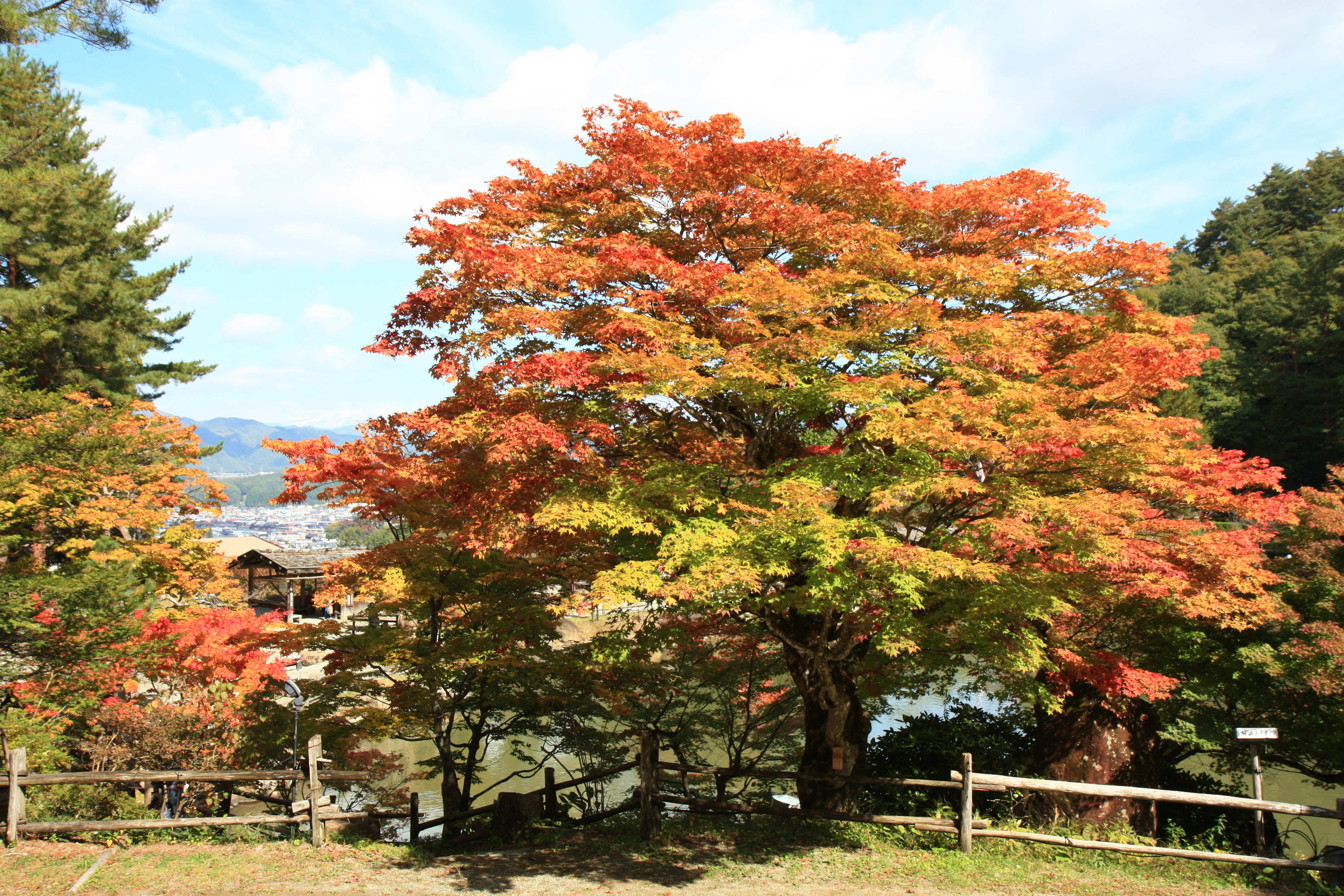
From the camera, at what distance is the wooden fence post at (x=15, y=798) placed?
24.8 feet

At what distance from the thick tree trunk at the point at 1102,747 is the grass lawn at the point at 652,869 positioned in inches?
80.7

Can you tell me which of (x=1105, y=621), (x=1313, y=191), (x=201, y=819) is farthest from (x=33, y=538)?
(x=1313, y=191)

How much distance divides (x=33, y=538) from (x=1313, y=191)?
64.3 m

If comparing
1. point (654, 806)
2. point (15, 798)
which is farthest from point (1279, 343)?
point (15, 798)

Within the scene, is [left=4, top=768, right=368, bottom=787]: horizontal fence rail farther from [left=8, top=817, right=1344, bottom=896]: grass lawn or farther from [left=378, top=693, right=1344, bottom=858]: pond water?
[left=378, top=693, right=1344, bottom=858]: pond water

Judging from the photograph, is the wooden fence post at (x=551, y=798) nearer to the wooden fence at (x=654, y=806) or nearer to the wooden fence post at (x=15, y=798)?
the wooden fence at (x=654, y=806)

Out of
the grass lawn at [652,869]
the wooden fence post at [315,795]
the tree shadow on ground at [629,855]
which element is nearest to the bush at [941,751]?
the grass lawn at [652,869]

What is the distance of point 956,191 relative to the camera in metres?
8.88

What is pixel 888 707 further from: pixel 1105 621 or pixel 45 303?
pixel 45 303

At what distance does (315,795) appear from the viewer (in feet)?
28.1

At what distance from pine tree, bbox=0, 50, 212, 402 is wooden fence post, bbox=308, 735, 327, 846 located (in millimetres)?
11340

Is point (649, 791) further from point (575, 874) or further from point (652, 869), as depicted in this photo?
point (575, 874)

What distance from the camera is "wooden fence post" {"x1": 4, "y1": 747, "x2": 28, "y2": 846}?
757 cm

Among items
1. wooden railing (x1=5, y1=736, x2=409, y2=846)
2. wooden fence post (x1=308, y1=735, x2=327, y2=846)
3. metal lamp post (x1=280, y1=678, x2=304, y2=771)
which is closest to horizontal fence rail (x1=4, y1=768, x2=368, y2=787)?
wooden railing (x1=5, y1=736, x2=409, y2=846)
